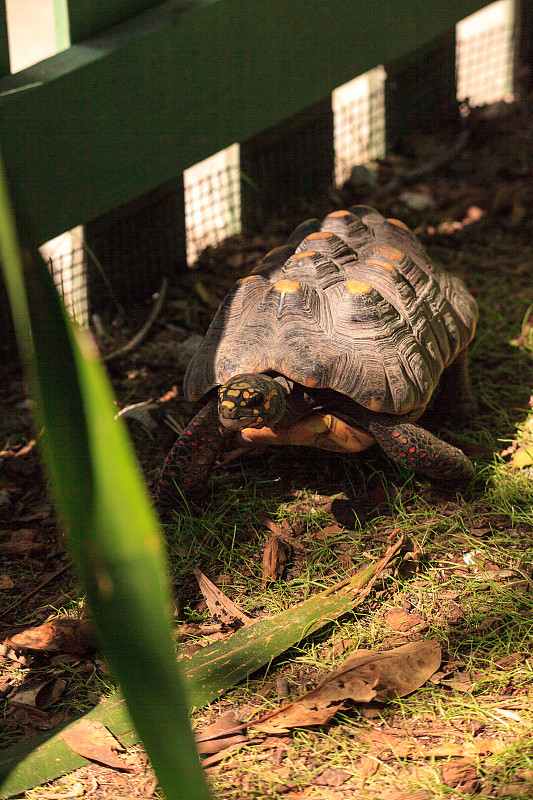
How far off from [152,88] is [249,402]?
1.84 meters

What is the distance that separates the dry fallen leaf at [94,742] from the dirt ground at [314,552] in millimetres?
28

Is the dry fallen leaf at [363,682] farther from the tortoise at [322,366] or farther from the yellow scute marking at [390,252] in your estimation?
the yellow scute marking at [390,252]

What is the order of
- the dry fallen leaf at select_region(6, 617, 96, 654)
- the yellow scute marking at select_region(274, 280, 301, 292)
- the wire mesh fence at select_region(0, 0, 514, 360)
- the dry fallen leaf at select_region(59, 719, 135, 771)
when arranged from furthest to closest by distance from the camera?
the wire mesh fence at select_region(0, 0, 514, 360)
the yellow scute marking at select_region(274, 280, 301, 292)
the dry fallen leaf at select_region(6, 617, 96, 654)
the dry fallen leaf at select_region(59, 719, 135, 771)

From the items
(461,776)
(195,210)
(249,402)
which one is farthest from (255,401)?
(195,210)

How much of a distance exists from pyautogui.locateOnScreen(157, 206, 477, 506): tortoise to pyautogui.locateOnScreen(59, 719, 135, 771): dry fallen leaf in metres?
0.95

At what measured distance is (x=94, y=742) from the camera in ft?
6.14

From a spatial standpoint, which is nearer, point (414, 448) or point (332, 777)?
point (332, 777)

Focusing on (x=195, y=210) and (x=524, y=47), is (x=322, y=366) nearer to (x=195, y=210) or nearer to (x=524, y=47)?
(x=195, y=210)

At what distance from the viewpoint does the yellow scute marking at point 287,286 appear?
2662 millimetres

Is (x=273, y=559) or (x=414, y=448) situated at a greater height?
(x=414, y=448)

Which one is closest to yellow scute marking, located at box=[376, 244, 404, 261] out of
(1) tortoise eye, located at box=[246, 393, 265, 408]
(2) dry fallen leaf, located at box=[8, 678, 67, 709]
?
(1) tortoise eye, located at box=[246, 393, 265, 408]

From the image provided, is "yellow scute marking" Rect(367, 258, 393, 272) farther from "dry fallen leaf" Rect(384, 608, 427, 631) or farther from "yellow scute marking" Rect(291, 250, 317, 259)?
"dry fallen leaf" Rect(384, 608, 427, 631)

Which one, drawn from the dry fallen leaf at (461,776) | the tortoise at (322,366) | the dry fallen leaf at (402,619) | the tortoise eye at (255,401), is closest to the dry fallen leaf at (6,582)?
the tortoise at (322,366)

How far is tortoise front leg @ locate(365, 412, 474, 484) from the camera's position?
103 inches
